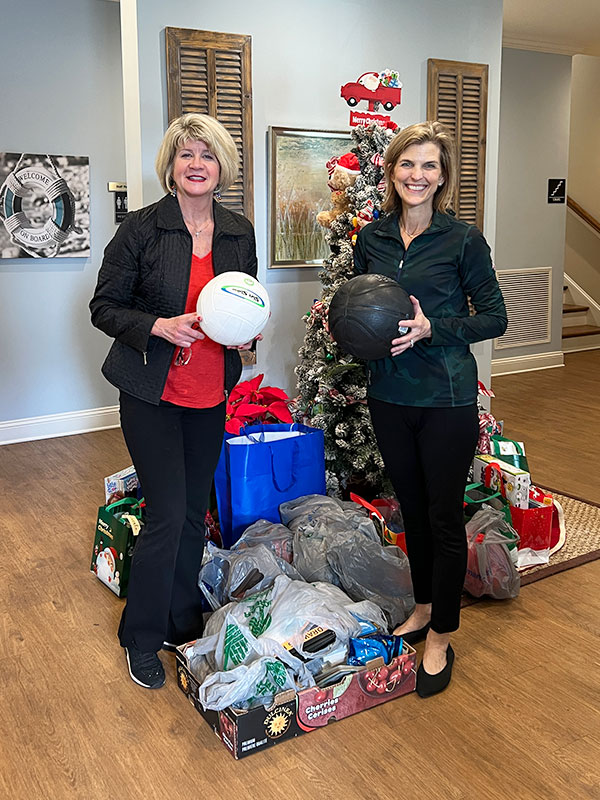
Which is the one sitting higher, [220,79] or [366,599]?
[220,79]

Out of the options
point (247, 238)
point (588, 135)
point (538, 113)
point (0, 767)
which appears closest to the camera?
point (0, 767)

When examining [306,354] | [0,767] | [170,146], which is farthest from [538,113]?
[0,767]

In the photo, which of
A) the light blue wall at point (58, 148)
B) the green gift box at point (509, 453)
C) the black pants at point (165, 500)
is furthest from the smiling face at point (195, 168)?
the light blue wall at point (58, 148)

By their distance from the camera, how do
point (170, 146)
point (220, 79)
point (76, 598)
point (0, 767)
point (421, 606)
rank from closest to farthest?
point (0, 767) → point (170, 146) → point (421, 606) → point (76, 598) → point (220, 79)

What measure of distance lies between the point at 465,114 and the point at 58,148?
2.45m

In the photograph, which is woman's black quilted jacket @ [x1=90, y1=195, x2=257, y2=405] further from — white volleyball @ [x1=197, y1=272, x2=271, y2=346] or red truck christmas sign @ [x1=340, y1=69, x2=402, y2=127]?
red truck christmas sign @ [x1=340, y1=69, x2=402, y2=127]

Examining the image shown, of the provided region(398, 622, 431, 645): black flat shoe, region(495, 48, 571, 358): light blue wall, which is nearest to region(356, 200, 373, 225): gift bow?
region(398, 622, 431, 645): black flat shoe

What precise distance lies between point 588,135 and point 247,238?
7316mm

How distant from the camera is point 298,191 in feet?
13.9

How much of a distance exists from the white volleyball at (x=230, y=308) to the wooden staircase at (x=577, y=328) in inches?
250

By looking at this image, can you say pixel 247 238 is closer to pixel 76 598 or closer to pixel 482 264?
pixel 482 264

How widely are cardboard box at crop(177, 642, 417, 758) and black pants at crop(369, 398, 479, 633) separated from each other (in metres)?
0.19

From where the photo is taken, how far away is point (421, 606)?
255 cm

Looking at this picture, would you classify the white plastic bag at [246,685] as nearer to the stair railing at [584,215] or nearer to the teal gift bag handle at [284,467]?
the teal gift bag handle at [284,467]
